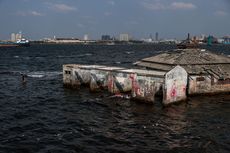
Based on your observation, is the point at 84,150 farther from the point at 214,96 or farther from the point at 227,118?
the point at 214,96

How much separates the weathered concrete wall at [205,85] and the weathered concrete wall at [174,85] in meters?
4.30

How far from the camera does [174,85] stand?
109ft

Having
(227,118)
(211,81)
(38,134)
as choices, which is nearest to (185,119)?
(227,118)

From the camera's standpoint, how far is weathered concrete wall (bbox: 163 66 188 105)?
32362 mm

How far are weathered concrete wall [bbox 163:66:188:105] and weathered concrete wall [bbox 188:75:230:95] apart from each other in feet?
14.1

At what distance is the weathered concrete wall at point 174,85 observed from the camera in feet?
106

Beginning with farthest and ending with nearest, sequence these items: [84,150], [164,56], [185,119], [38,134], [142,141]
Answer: [164,56] < [185,119] < [38,134] < [142,141] < [84,150]

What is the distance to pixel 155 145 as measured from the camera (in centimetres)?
2253

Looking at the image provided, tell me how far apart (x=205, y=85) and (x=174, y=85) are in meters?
8.05

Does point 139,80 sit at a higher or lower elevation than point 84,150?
higher

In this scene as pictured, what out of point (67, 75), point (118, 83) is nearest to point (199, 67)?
point (118, 83)

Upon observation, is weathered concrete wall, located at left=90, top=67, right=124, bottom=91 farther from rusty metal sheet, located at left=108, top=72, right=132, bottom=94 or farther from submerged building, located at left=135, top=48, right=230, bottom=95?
submerged building, located at left=135, top=48, right=230, bottom=95

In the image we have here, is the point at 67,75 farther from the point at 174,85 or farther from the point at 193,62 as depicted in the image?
the point at 174,85

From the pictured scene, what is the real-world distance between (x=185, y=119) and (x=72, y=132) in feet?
38.6
